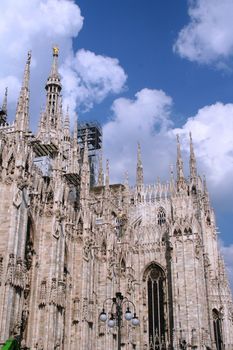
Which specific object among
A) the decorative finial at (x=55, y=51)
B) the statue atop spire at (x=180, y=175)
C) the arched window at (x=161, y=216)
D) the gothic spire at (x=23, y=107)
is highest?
the decorative finial at (x=55, y=51)

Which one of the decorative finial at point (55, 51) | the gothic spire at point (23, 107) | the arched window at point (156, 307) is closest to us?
the gothic spire at point (23, 107)

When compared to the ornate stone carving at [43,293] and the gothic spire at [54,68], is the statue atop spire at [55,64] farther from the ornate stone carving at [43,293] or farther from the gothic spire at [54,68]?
the ornate stone carving at [43,293]

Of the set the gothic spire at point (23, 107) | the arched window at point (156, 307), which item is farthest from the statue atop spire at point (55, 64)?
the gothic spire at point (23, 107)

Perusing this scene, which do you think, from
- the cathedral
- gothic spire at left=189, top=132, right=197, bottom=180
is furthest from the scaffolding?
gothic spire at left=189, top=132, right=197, bottom=180

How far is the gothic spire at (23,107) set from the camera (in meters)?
29.0

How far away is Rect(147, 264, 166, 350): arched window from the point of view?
1794 inches

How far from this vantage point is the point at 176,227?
154ft

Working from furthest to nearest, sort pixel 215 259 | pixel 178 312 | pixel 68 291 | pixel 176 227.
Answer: pixel 215 259 → pixel 176 227 → pixel 178 312 → pixel 68 291

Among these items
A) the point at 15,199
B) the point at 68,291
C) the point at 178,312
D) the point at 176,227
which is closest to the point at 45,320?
the point at 68,291

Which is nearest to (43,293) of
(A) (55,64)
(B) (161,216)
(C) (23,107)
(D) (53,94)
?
(C) (23,107)

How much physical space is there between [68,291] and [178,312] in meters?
13.7

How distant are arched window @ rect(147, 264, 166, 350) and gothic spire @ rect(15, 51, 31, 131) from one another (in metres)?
25.0

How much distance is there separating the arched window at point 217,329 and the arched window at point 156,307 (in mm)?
8429

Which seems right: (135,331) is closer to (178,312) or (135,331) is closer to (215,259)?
(178,312)
